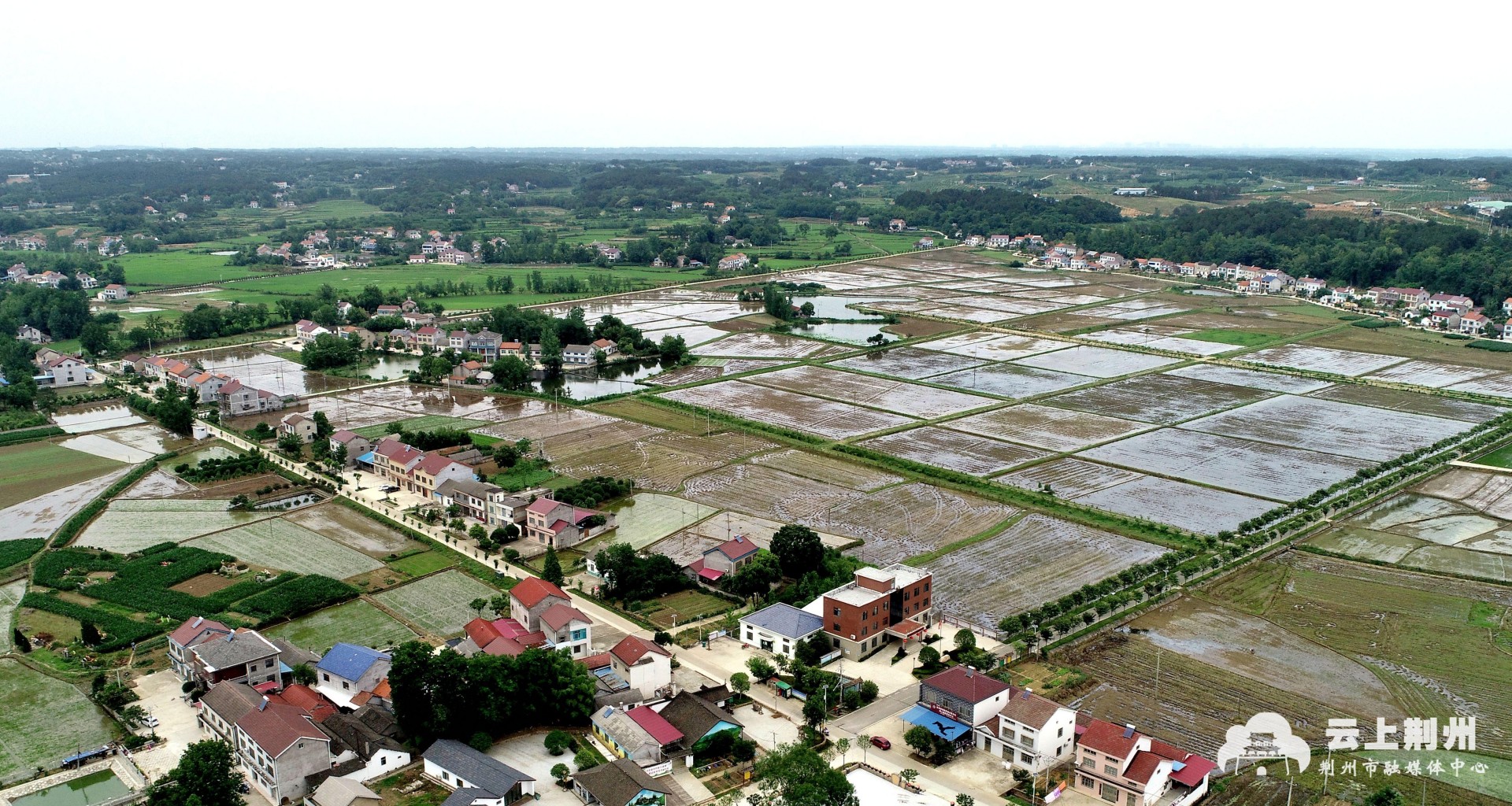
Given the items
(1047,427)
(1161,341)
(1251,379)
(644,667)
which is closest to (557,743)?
(644,667)

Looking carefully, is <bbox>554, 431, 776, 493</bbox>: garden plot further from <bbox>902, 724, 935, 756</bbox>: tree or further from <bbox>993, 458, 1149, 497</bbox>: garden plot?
<bbox>902, 724, 935, 756</bbox>: tree

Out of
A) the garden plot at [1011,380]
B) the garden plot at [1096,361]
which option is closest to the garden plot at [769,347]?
the garden plot at [1011,380]

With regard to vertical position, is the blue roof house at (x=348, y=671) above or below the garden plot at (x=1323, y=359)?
below

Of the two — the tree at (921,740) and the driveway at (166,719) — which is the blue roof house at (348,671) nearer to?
the driveway at (166,719)

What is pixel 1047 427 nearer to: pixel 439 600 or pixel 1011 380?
pixel 1011 380

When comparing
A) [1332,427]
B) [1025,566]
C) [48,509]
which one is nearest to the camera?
[1025,566]

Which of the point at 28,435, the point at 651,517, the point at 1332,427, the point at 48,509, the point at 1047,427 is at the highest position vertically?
the point at 1332,427
